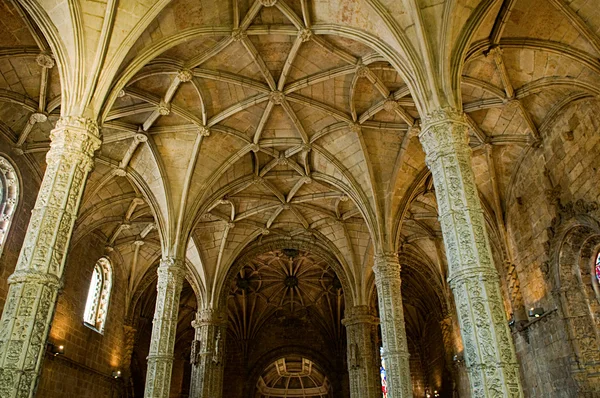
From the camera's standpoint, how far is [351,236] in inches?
922

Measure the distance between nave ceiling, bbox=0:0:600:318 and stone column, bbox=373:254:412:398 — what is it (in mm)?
845

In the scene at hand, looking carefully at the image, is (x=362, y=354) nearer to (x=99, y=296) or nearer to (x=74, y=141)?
(x=99, y=296)

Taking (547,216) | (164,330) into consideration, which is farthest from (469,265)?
(164,330)

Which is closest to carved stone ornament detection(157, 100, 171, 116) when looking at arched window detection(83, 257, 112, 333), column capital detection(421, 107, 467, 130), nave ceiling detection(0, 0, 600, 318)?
nave ceiling detection(0, 0, 600, 318)

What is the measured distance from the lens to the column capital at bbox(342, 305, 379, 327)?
22625 millimetres

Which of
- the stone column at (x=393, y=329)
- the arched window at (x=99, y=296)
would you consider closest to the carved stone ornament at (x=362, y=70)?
the stone column at (x=393, y=329)

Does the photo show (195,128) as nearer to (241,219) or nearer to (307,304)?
(241,219)

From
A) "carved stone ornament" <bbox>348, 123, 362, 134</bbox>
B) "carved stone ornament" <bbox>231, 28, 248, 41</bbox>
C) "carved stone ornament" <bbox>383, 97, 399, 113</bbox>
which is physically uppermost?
"carved stone ornament" <bbox>231, 28, 248, 41</bbox>

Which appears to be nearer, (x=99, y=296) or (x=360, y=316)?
(x=99, y=296)

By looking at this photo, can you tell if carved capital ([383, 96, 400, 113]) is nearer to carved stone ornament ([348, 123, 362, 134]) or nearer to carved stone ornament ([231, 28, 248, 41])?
carved stone ornament ([348, 123, 362, 134])

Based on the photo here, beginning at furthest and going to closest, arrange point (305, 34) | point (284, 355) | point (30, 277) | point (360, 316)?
point (284, 355)
point (360, 316)
point (305, 34)
point (30, 277)

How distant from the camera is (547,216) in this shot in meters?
15.0

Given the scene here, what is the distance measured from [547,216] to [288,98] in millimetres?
9221

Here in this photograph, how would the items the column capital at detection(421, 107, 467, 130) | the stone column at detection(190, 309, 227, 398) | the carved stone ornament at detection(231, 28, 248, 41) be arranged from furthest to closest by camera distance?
the stone column at detection(190, 309, 227, 398)
the carved stone ornament at detection(231, 28, 248, 41)
the column capital at detection(421, 107, 467, 130)
